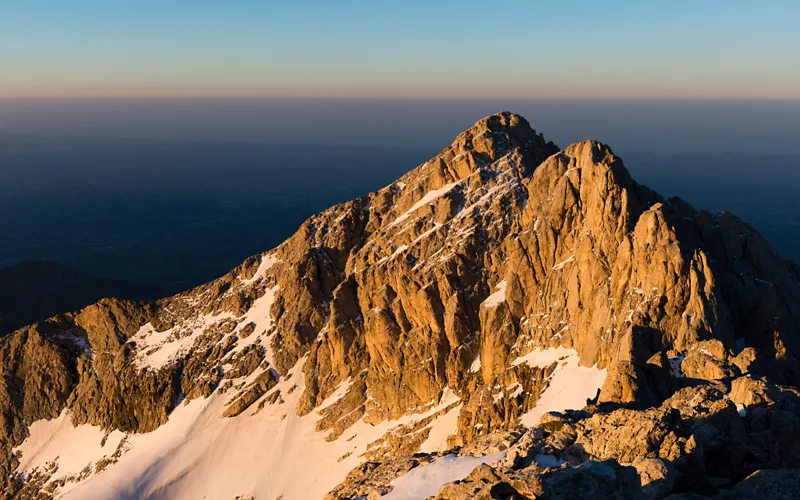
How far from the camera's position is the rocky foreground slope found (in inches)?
1783

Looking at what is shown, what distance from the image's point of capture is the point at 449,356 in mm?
121500

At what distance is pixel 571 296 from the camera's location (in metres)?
102

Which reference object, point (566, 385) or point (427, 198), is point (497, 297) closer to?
point (566, 385)

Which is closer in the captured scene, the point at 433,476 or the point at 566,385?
the point at 433,476

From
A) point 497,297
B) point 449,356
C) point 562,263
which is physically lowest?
point 449,356

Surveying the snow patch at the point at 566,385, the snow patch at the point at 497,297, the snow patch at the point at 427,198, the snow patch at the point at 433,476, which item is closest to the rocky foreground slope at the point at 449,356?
the snow patch at the point at 433,476

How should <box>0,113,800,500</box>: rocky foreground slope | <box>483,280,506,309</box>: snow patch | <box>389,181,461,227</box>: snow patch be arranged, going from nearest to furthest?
<box>0,113,800,500</box>: rocky foreground slope, <box>483,280,506,309</box>: snow patch, <box>389,181,461,227</box>: snow patch

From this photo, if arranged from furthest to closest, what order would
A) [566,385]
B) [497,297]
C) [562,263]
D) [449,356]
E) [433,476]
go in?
1. [449,356]
2. [497,297]
3. [562,263]
4. [566,385]
5. [433,476]

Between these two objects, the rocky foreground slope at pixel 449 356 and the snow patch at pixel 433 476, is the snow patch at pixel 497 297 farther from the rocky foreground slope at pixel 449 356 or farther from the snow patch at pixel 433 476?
the snow patch at pixel 433 476

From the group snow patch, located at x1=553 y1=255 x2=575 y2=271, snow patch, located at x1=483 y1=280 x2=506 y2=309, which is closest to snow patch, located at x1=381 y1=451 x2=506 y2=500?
snow patch, located at x1=553 y1=255 x2=575 y2=271

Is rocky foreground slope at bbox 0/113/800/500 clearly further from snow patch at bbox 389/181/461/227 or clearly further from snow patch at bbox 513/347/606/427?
snow patch at bbox 389/181/461/227

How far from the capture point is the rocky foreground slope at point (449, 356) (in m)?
45.3

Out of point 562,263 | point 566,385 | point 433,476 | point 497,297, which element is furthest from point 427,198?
point 433,476

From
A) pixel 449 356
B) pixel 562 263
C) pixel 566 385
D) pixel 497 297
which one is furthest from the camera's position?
pixel 449 356
